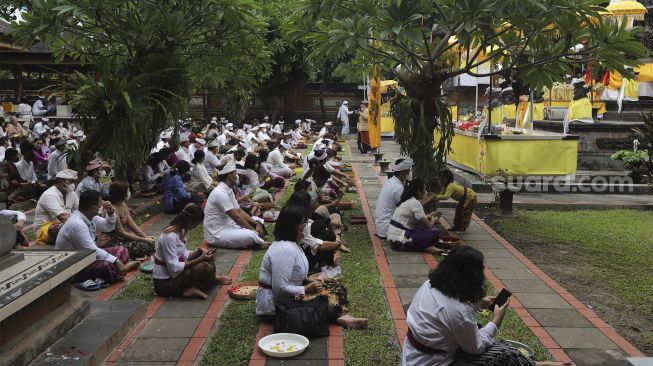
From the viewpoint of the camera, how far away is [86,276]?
679 cm

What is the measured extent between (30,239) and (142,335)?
4172 millimetres

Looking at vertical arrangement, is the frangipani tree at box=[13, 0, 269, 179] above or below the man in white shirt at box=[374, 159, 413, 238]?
above

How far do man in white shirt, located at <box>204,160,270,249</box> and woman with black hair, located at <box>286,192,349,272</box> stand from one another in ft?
4.42

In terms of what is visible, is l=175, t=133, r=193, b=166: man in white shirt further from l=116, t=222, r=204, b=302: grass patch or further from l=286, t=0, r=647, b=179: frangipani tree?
l=116, t=222, r=204, b=302: grass patch

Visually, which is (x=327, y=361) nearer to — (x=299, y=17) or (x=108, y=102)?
(x=299, y=17)

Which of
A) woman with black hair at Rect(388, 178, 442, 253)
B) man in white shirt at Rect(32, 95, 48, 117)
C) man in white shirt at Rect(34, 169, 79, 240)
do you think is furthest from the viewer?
man in white shirt at Rect(32, 95, 48, 117)

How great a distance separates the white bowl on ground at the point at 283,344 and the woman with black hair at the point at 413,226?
137 inches

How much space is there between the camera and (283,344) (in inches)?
202

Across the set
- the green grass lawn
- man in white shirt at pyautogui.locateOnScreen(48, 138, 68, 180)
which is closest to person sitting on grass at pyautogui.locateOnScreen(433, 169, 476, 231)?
the green grass lawn

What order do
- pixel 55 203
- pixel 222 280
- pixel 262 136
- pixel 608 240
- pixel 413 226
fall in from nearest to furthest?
1. pixel 222 280
2. pixel 55 203
3. pixel 413 226
4. pixel 608 240
5. pixel 262 136

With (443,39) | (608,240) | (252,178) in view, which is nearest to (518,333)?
(608,240)

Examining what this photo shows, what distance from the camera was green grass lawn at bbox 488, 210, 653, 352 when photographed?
248 inches

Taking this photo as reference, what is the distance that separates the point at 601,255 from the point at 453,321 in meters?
5.73

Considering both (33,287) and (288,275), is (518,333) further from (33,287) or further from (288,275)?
(33,287)
